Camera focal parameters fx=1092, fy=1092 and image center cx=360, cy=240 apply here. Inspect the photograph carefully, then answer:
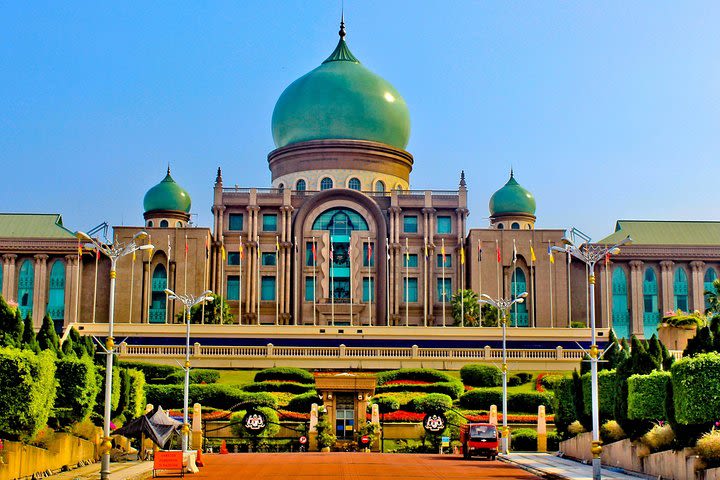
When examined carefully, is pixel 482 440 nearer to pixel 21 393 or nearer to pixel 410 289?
pixel 21 393

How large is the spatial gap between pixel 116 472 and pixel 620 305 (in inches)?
2494

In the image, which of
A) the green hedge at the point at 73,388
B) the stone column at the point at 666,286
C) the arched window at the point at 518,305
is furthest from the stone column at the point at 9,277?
the stone column at the point at 666,286

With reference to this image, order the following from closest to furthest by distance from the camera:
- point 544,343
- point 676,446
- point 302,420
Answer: point 676,446 < point 302,420 < point 544,343

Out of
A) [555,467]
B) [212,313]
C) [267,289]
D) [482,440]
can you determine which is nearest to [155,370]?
[212,313]

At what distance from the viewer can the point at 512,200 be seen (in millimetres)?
97000

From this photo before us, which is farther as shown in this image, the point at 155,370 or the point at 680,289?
the point at 680,289

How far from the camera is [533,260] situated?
8762 cm

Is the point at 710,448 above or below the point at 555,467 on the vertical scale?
above

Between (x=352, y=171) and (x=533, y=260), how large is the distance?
17.5 meters

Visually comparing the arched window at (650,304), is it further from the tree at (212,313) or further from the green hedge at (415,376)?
the tree at (212,313)

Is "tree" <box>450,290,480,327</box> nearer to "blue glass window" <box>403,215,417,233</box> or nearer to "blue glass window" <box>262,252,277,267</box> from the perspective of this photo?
"blue glass window" <box>403,215,417,233</box>

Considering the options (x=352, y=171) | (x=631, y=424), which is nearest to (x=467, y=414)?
(x=631, y=424)

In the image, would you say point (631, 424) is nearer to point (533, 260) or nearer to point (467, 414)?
point (467, 414)

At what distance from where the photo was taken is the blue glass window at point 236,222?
91.9 meters
